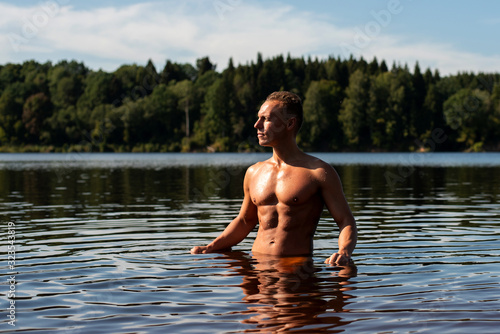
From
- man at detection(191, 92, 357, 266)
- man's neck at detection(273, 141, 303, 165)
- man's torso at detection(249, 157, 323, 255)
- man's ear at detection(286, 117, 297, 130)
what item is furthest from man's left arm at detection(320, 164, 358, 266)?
man's ear at detection(286, 117, 297, 130)

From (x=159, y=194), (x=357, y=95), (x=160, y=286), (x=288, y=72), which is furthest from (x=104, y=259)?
(x=288, y=72)

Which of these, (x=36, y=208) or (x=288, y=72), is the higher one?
(x=288, y=72)

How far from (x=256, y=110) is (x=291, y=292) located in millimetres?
132994

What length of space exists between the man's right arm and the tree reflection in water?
21 centimetres

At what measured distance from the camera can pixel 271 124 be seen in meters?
7.93

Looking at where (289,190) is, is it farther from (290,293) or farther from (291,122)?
(290,293)

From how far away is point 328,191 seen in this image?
7.89 metres

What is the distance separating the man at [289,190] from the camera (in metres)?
7.89

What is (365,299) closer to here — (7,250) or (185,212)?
(7,250)

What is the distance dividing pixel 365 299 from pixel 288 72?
150296 mm

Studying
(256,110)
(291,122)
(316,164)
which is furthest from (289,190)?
(256,110)

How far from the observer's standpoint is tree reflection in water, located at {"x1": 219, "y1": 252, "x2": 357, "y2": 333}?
590cm

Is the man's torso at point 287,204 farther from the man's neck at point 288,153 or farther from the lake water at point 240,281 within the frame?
the lake water at point 240,281

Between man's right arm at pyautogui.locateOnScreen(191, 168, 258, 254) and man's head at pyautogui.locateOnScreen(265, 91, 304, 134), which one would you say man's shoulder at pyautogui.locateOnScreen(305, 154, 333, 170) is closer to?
man's head at pyautogui.locateOnScreen(265, 91, 304, 134)
